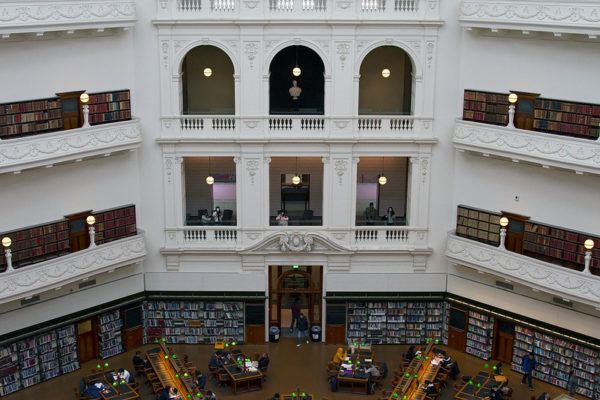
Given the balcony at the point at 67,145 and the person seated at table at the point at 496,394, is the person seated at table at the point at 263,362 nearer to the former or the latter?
the person seated at table at the point at 496,394

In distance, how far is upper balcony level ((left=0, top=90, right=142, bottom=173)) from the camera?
22.5 meters

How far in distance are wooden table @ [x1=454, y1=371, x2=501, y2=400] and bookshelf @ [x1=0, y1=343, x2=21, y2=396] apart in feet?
44.8

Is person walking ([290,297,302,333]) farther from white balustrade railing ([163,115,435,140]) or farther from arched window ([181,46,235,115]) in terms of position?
arched window ([181,46,235,115])

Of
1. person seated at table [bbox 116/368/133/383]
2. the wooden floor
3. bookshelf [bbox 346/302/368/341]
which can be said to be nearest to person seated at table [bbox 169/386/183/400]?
the wooden floor

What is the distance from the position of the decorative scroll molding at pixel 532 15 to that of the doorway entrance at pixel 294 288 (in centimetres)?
1007

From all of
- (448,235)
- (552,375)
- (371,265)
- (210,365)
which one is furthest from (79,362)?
(552,375)

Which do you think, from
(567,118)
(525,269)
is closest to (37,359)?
(525,269)

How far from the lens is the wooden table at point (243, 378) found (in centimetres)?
2455

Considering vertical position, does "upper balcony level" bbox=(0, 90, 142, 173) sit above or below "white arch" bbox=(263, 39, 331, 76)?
below

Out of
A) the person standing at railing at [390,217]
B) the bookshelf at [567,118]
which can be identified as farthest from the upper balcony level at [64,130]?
the bookshelf at [567,118]

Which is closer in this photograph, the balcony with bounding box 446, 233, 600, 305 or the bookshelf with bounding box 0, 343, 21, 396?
the balcony with bounding box 446, 233, 600, 305

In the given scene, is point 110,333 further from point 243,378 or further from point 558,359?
point 558,359

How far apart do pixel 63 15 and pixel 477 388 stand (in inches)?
659

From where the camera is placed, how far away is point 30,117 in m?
23.3
